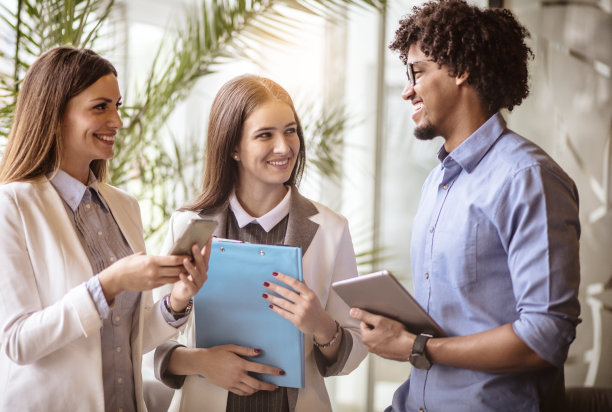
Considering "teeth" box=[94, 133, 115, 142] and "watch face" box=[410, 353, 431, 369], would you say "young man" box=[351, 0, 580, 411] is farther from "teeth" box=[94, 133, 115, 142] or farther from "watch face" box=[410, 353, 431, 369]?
"teeth" box=[94, 133, 115, 142]

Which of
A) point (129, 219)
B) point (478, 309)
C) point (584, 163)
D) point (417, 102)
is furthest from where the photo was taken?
point (584, 163)

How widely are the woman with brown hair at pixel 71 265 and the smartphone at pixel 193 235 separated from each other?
2 centimetres

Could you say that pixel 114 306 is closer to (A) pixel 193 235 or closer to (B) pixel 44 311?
(B) pixel 44 311

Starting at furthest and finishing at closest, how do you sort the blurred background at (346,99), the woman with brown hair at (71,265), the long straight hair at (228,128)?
the blurred background at (346,99)
the long straight hair at (228,128)
the woman with brown hair at (71,265)

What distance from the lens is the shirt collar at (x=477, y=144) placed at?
Result: 1.54 meters

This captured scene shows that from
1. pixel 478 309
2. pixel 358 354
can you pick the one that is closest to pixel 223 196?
pixel 358 354

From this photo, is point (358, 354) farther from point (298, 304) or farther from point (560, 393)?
point (560, 393)

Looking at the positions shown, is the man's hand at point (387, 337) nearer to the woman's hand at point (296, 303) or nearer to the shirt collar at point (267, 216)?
the woman's hand at point (296, 303)

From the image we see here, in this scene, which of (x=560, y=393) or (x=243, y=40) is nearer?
(x=560, y=393)

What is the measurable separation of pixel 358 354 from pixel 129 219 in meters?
0.79

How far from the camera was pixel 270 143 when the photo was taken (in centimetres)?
182

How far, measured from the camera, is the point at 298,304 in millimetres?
1545

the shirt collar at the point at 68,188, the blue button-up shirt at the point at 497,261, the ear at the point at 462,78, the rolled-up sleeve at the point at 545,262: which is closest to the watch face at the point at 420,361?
the blue button-up shirt at the point at 497,261

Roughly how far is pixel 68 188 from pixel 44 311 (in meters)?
0.37
